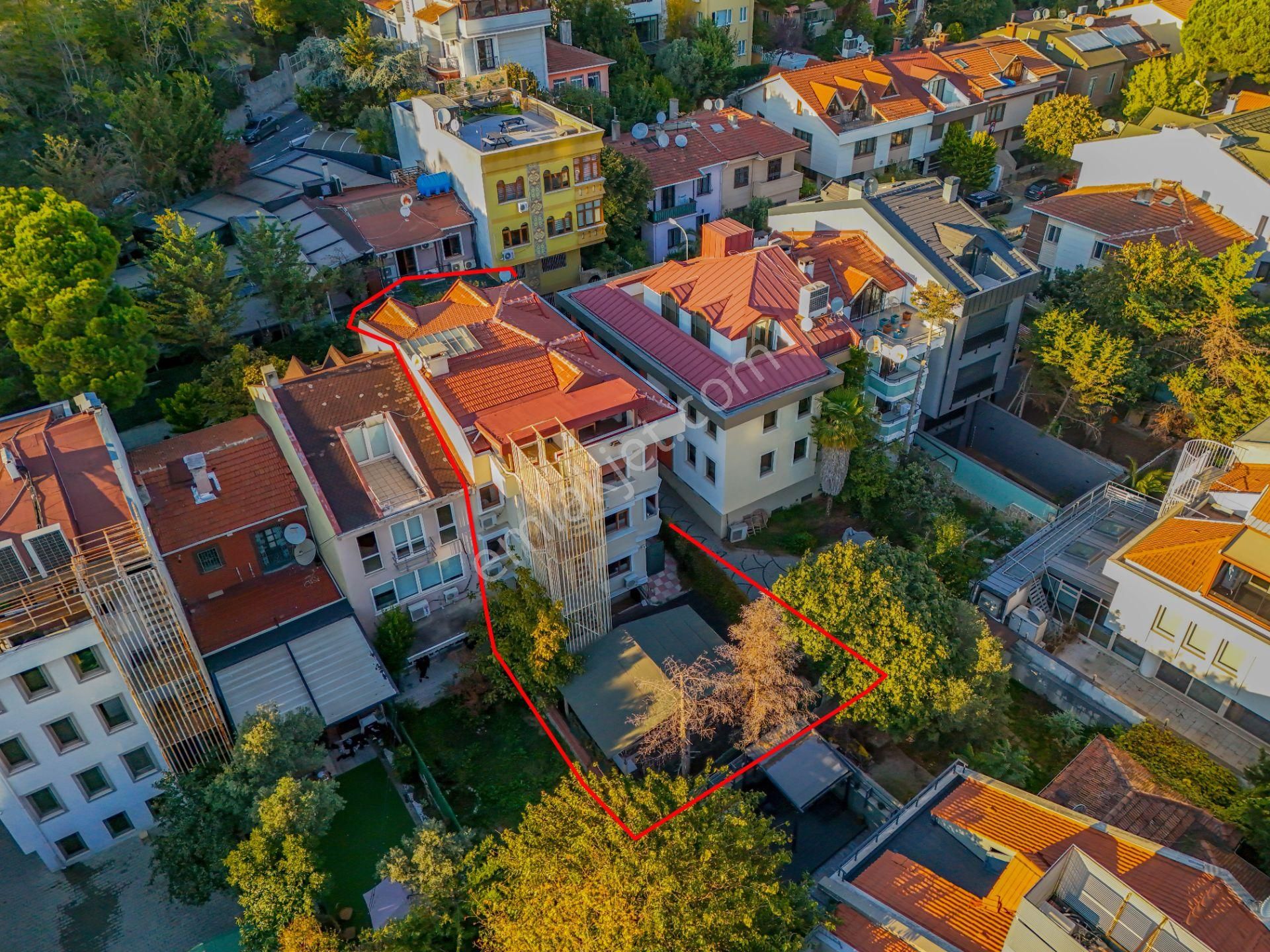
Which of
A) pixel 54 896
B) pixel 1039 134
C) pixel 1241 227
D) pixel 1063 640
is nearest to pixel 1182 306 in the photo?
pixel 1241 227

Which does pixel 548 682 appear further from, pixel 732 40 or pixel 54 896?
pixel 732 40

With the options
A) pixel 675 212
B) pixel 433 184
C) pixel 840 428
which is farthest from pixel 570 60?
pixel 840 428

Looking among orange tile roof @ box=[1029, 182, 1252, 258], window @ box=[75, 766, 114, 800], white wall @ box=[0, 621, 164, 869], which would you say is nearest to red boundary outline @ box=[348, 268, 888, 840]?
white wall @ box=[0, 621, 164, 869]

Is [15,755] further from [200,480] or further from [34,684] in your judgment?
[200,480]

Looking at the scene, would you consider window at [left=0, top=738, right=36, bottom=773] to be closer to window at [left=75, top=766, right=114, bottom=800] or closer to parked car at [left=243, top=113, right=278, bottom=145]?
window at [left=75, top=766, right=114, bottom=800]

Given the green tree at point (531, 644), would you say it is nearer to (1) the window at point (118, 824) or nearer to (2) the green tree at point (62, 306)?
(1) the window at point (118, 824)

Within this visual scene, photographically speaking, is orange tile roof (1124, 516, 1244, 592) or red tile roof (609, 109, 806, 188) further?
red tile roof (609, 109, 806, 188)
